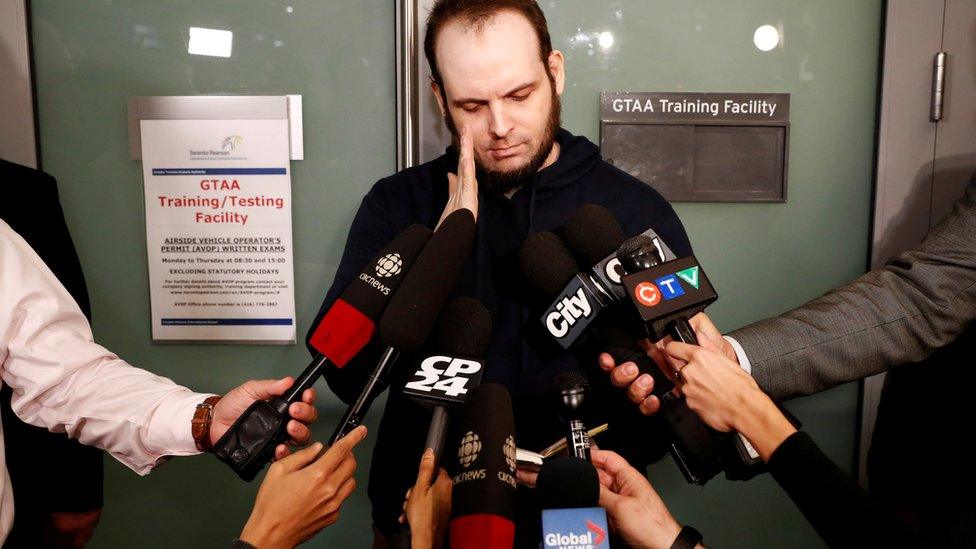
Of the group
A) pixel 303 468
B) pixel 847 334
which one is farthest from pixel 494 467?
pixel 847 334

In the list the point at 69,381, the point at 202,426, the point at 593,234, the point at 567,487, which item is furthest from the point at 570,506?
the point at 69,381

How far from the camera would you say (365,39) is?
1.61 meters

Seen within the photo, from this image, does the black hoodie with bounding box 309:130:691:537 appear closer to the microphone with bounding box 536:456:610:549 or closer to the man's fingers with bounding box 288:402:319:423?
the man's fingers with bounding box 288:402:319:423

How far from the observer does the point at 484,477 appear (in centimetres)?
72

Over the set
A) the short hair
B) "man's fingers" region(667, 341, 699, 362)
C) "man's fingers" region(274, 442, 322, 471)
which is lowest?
"man's fingers" region(274, 442, 322, 471)

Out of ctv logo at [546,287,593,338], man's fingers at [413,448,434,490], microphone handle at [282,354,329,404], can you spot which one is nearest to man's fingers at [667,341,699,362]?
ctv logo at [546,287,593,338]

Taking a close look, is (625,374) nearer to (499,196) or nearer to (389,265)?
(389,265)

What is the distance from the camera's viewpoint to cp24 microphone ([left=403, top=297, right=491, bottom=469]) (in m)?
0.84

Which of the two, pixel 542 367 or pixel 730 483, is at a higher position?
pixel 542 367

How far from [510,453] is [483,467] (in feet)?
0.17

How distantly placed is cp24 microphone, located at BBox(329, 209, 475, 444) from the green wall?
76 centimetres

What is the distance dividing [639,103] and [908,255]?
691 millimetres

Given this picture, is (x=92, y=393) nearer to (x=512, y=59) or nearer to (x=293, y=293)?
(x=293, y=293)

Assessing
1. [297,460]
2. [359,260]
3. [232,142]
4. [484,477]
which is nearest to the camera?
[484,477]
